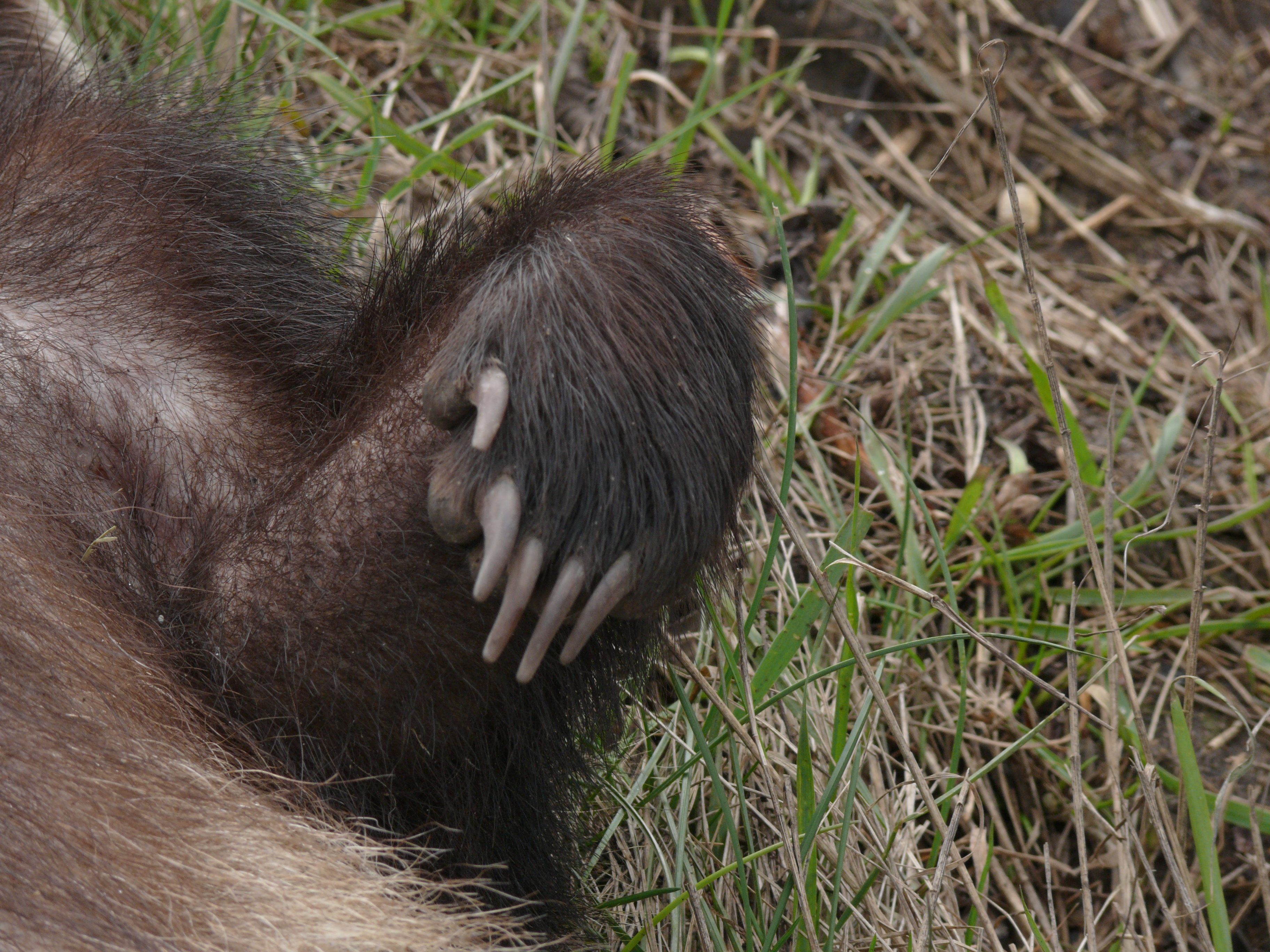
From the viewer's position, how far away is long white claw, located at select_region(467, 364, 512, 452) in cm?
138

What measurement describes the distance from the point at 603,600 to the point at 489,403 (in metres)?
0.29

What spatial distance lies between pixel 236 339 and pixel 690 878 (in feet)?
3.87

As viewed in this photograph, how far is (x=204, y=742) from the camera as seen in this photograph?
1531mm

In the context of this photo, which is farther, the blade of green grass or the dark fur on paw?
the blade of green grass

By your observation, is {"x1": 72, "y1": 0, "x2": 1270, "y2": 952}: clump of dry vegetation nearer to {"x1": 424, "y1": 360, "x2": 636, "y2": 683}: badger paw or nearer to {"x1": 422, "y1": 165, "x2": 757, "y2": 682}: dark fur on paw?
{"x1": 422, "y1": 165, "x2": 757, "y2": 682}: dark fur on paw

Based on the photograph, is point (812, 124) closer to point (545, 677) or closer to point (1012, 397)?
point (1012, 397)

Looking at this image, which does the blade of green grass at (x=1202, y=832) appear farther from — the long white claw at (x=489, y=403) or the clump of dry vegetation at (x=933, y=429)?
the long white claw at (x=489, y=403)

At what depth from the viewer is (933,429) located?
112 inches

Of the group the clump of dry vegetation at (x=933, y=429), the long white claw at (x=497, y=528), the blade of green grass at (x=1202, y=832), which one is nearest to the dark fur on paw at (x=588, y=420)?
the long white claw at (x=497, y=528)

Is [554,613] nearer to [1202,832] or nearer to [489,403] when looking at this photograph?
[489,403]

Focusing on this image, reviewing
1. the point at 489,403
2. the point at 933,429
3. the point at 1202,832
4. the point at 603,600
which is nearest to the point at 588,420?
the point at 489,403

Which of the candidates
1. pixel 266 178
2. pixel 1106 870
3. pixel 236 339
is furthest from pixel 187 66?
pixel 1106 870

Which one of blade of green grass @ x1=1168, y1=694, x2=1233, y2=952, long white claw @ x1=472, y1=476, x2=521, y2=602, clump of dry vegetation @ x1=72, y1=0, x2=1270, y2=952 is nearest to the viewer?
long white claw @ x1=472, y1=476, x2=521, y2=602

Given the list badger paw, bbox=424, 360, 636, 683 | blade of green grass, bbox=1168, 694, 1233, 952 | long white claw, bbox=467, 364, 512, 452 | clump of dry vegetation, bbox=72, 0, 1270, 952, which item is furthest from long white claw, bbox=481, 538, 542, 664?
blade of green grass, bbox=1168, 694, 1233, 952
